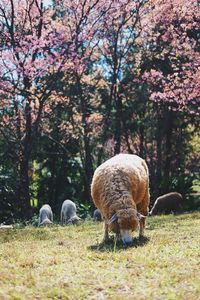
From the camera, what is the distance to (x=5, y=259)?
740cm

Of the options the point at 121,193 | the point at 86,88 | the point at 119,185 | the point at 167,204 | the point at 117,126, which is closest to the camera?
the point at 121,193

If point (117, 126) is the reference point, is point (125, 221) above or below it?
below

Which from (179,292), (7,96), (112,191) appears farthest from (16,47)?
(179,292)

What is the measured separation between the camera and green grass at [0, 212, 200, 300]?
215 inches

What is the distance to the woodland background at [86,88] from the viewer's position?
16.8m

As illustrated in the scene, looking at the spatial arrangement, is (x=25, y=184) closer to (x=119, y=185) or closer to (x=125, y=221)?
(x=119, y=185)

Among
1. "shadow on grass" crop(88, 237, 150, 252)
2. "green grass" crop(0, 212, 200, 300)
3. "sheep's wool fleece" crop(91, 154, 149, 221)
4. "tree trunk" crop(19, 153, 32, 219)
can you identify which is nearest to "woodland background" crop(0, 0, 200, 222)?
"tree trunk" crop(19, 153, 32, 219)

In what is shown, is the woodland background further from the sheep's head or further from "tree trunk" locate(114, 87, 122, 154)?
the sheep's head

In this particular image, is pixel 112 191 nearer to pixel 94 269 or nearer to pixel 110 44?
pixel 94 269

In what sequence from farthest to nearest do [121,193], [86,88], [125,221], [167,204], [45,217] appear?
[86,88] → [167,204] → [45,217] → [121,193] → [125,221]

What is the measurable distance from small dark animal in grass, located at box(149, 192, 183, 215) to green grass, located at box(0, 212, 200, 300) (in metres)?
7.68

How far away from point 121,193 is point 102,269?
7.88ft

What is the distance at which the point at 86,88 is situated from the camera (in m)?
25.6

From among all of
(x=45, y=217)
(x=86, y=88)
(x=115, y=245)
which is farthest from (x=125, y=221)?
(x=86, y=88)
